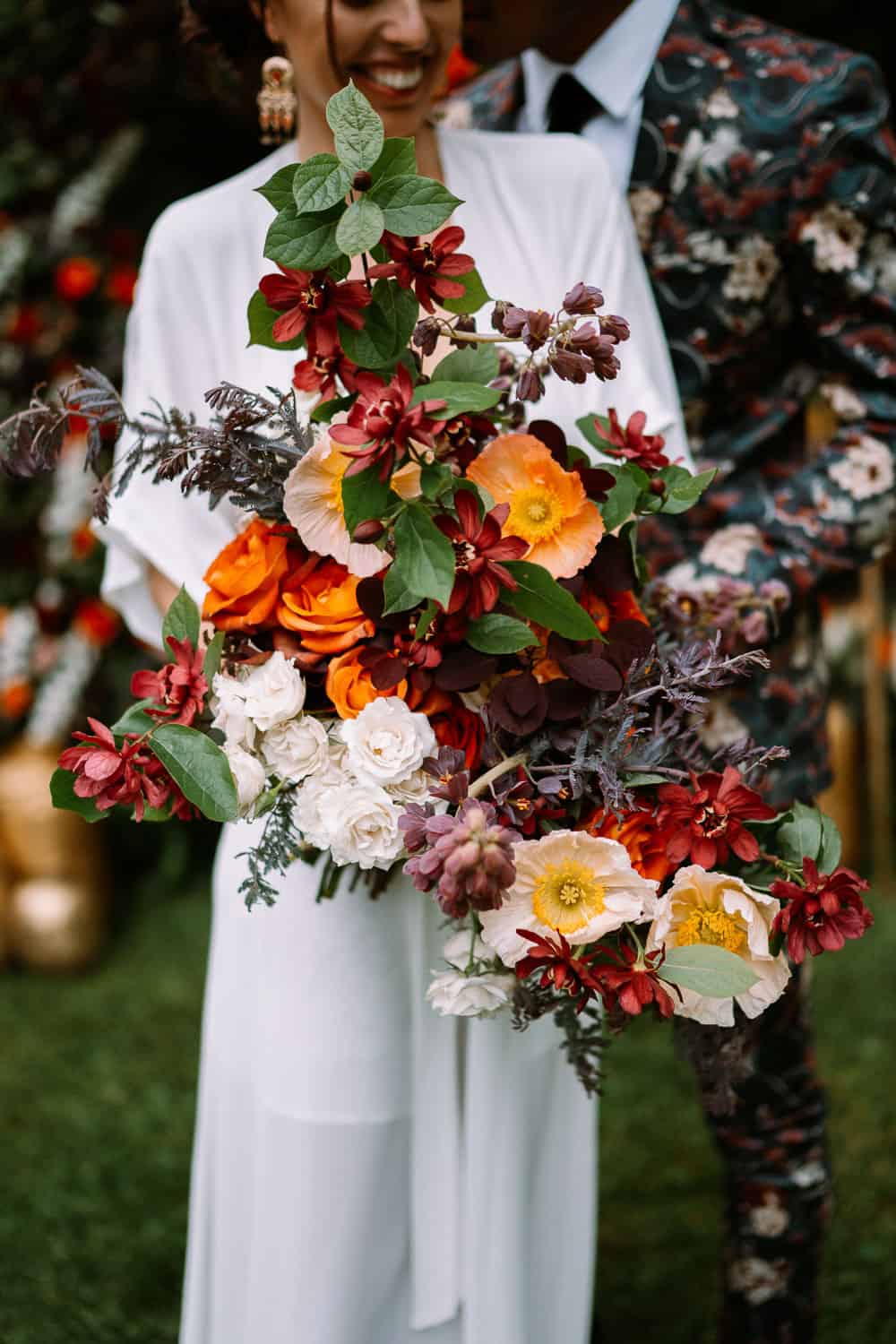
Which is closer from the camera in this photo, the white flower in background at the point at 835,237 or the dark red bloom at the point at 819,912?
the dark red bloom at the point at 819,912

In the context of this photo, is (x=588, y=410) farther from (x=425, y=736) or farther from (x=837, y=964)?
(x=837, y=964)

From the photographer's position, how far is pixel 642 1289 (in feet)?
8.47

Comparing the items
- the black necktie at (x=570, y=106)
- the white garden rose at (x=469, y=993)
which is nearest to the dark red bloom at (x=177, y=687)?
the white garden rose at (x=469, y=993)

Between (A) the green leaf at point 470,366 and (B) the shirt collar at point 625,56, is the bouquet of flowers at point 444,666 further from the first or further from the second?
(B) the shirt collar at point 625,56

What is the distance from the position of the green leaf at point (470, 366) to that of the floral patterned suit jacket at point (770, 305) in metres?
0.58

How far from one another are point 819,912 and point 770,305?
3.26ft

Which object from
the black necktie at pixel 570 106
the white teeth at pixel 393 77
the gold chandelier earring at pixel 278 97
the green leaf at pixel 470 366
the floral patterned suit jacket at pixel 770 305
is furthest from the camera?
the black necktie at pixel 570 106

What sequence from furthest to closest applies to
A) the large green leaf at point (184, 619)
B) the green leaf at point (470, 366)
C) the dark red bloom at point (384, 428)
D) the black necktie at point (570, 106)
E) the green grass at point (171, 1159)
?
the green grass at point (171, 1159)
the black necktie at point (570, 106)
the large green leaf at point (184, 619)
the green leaf at point (470, 366)
the dark red bloom at point (384, 428)

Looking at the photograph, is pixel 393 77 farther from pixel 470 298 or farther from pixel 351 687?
pixel 351 687

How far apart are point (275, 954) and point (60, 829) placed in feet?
7.55

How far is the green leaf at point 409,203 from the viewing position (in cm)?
127

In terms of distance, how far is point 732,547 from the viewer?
1971 mm

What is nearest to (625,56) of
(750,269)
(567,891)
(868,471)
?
(750,269)

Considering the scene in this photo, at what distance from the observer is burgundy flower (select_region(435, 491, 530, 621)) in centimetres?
129
